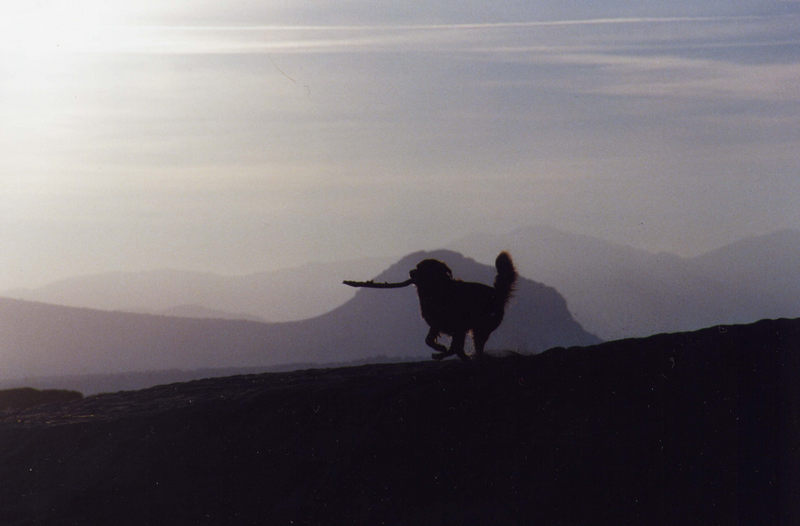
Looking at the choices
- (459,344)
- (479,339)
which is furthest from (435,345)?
(479,339)

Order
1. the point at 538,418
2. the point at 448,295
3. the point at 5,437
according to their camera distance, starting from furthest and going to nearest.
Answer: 1. the point at 5,437
2. the point at 448,295
3. the point at 538,418

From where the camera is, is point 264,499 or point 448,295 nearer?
point 264,499

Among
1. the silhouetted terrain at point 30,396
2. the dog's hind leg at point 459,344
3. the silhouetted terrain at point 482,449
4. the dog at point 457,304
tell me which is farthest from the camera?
the silhouetted terrain at point 30,396

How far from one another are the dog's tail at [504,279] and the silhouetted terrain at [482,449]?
102 cm

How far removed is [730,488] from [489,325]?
4.66 meters

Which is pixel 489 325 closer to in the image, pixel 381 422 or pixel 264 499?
pixel 381 422

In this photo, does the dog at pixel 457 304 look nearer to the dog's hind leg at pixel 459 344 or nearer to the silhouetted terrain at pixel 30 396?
the dog's hind leg at pixel 459 344

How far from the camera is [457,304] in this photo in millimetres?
15648

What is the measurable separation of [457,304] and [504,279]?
77 centimetres

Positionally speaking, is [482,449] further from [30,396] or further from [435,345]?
[30,396]

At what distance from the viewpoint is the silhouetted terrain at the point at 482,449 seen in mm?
12273

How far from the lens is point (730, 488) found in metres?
A: 12.0

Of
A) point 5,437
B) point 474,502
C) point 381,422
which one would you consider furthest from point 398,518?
point 5,437

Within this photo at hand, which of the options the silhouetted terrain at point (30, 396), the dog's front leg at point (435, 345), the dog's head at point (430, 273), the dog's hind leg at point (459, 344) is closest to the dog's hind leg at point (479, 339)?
the dog's hind leg at point (459, 344)
